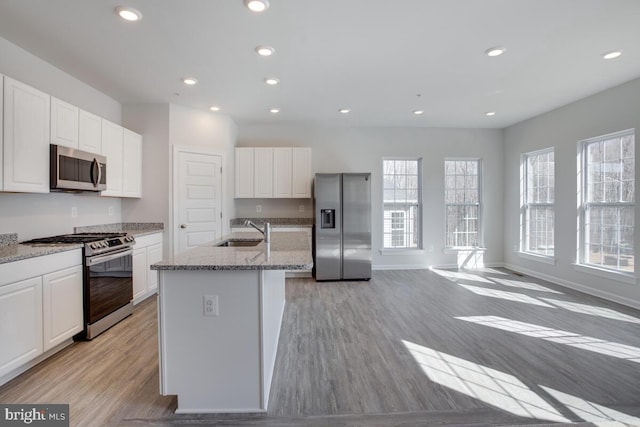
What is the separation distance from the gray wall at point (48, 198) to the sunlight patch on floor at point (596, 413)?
4438 mm

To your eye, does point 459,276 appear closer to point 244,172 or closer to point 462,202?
point 462,202

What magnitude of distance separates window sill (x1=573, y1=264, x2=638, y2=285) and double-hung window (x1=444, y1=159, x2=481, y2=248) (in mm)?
1727

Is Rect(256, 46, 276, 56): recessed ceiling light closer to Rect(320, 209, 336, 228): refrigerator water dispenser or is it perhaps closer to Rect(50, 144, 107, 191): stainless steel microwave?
Rect(50, 144, 107, 191): stainless steel microwave

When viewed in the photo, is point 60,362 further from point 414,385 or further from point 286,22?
point 286,22

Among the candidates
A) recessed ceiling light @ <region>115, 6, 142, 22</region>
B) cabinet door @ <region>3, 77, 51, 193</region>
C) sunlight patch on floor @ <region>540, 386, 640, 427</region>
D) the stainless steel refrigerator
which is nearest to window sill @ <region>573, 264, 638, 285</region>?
sunlight patch on floor @ <region>540, 386, 640, 427</region>

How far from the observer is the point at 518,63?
3.04 metres

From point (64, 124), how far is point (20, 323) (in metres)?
1.83

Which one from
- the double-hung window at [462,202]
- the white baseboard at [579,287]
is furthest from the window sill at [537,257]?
the double-hung window at [462,202]

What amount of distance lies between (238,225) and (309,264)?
3.84m

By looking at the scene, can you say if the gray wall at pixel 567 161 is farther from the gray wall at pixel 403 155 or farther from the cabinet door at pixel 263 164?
the cabinet door at pixel 263 164

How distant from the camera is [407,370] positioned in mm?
2156

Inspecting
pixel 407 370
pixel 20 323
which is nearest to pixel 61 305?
pixel 20 323

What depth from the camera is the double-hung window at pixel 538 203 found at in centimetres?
475

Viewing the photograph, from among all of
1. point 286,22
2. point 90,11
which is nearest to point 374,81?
point 286,22
